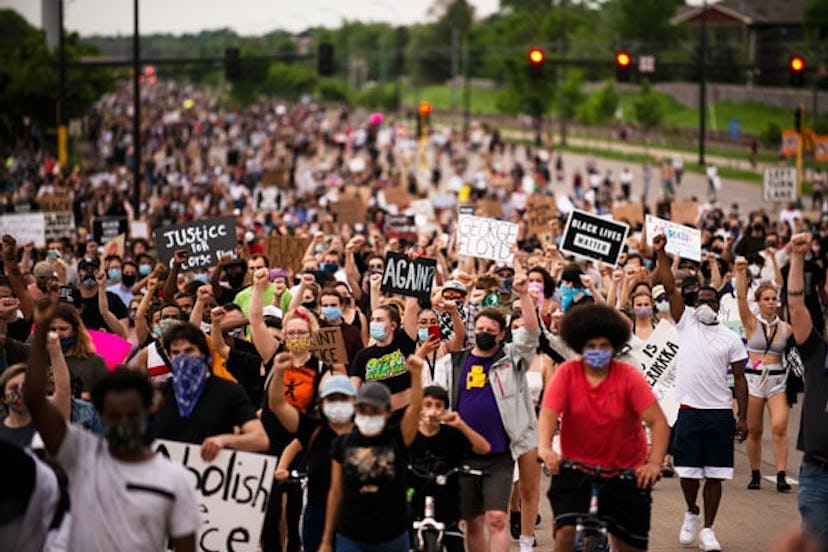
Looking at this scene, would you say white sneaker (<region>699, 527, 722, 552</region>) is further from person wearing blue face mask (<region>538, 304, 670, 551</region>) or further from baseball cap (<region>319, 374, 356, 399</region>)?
baseball cap (<region>319, 374, 356, 399</region>)

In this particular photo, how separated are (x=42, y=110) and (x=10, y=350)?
229 ft

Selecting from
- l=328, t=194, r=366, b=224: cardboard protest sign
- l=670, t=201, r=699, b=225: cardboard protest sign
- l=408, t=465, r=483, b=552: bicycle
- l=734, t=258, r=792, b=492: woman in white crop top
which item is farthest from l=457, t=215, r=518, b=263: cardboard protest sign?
l=328, t=194, r=366, b=224: cardboard protest sign

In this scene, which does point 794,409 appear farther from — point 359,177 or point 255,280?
point 359,177

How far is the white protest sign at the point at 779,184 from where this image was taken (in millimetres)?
35969

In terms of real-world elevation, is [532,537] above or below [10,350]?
below

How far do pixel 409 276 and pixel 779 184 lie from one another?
2248 centimetres

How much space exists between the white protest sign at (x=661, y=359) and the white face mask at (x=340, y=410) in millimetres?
4797

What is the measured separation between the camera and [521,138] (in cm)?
11081

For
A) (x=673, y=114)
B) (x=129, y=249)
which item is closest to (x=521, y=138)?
(x=673, y=114)

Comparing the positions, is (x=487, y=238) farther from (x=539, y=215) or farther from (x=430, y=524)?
(x=430, y=524)

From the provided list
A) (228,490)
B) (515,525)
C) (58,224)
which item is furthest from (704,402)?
(58,224)

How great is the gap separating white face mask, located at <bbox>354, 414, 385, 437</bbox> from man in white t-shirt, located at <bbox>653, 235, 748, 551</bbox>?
169 inches

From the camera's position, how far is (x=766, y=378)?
1550cm

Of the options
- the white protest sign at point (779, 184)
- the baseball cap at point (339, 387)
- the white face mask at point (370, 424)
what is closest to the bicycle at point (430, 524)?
the baseball cap at point (339, 387)
